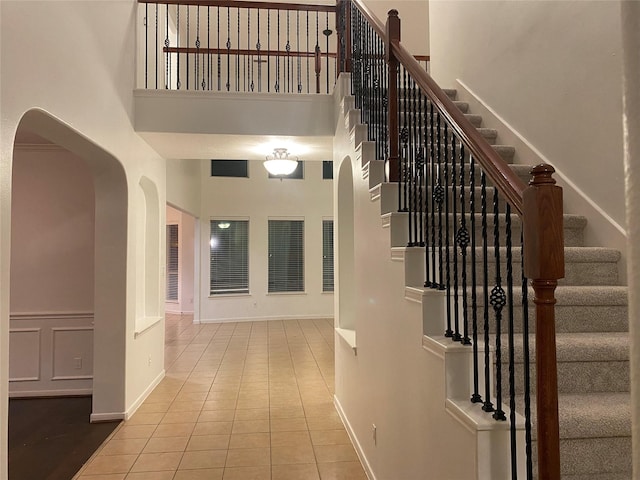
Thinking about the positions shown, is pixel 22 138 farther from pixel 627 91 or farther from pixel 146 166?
pixel 627 91

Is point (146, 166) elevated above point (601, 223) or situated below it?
above

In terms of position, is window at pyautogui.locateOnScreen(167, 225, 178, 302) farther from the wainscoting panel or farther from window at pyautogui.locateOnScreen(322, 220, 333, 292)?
the wainscoting panel

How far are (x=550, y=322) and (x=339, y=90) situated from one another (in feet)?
11.0

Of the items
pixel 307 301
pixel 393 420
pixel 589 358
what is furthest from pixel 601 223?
pixel 307 301

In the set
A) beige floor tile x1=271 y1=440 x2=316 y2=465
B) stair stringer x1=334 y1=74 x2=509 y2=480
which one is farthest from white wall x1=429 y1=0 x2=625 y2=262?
beige floor tile x1=271 y1=440 x2=316 y2=465

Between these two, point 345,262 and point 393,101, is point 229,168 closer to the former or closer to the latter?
point 345,262

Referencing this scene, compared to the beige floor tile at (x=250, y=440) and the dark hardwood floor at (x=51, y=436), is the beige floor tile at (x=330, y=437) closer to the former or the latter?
the beige floor tile at (x=250, y=440)

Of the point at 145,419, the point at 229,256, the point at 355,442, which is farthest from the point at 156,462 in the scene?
the point at 229,256

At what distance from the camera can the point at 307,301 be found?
10.4 m

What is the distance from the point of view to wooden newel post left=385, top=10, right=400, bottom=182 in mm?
2469

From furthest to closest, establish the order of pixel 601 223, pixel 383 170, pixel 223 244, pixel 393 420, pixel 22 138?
pixel 223 244
pixel 22 138
pixel 383 170
pixel 601 223
pixel 393 420

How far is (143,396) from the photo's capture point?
176 inches

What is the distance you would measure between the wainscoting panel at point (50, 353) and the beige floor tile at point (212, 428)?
5.76 ft

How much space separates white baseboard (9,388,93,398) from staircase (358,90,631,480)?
4.17 meters
